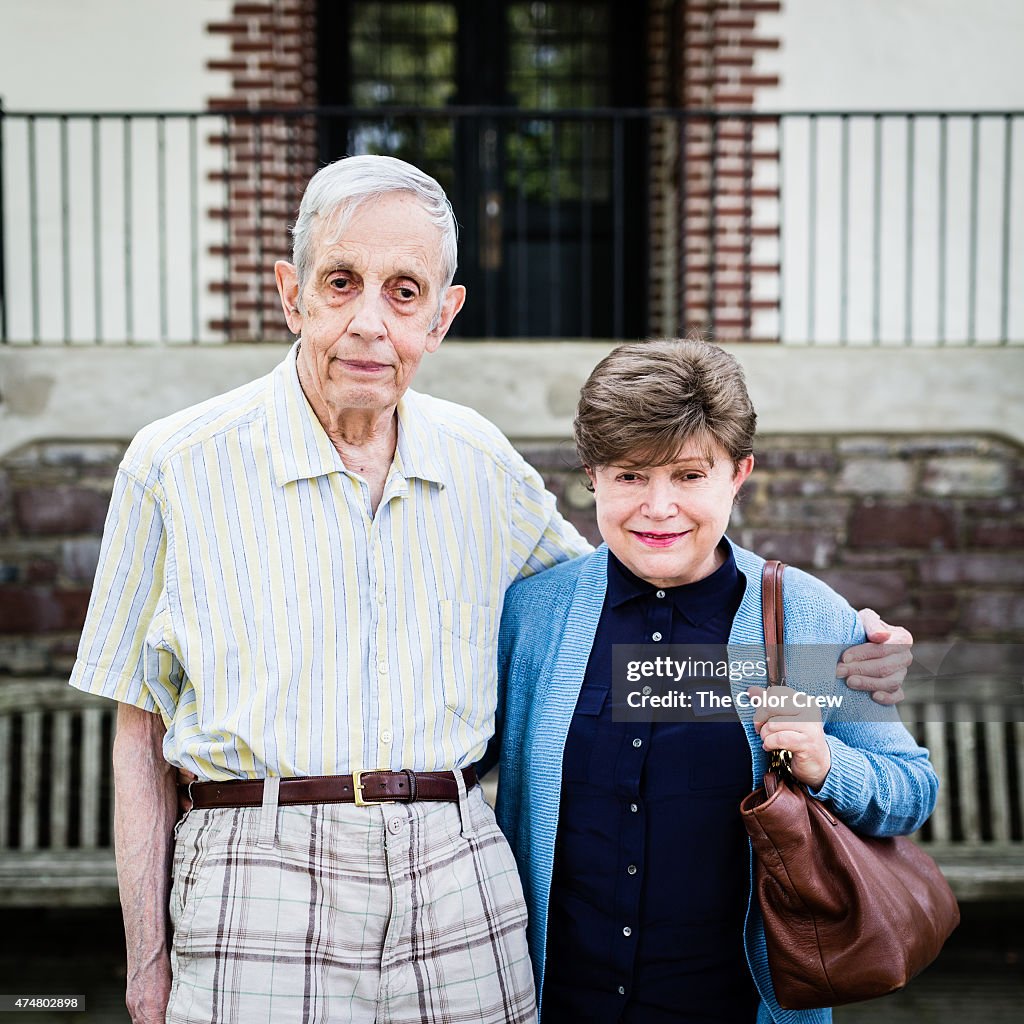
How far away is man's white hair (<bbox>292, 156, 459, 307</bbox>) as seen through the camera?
1.74 meters

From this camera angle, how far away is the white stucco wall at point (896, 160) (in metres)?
6.41

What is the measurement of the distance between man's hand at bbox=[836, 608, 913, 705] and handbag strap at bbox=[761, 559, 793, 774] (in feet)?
0.35

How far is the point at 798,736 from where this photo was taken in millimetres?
1702

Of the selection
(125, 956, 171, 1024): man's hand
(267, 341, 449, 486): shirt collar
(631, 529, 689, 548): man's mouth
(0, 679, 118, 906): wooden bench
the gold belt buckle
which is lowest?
(0, 679, 118, 906): wooden bench

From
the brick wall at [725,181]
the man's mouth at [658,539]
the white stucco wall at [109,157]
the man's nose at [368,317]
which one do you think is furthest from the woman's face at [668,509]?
the white stucco wall at [109,157]

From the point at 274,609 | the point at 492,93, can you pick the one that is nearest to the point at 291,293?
the point at 274,609

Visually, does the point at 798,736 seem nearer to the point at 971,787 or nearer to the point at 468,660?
the point at 468,660

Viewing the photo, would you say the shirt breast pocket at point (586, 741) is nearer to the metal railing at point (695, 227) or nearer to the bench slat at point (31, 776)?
the bench slat at point (31, 776)

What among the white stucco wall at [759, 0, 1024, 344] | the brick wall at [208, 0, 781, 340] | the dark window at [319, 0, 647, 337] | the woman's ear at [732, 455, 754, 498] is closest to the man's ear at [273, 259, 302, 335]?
the woman's ear at [732, 455, 754, 498]

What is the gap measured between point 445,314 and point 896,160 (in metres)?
5.45


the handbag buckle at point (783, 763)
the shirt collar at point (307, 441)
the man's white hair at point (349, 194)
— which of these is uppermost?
the man's white hair at point (349, 194)

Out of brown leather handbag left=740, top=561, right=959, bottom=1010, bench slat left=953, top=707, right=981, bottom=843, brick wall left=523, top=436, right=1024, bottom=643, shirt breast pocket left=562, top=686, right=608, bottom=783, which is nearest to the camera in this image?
brown leather handbag left=740, top=561, right=959, bottom=1010

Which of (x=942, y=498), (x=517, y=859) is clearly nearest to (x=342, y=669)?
(x=517, y=859)

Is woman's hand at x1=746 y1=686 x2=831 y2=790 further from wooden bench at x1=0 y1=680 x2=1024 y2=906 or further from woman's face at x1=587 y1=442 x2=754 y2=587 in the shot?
wooden bench at x1=0 y1=680 x2=1024 y2=906
